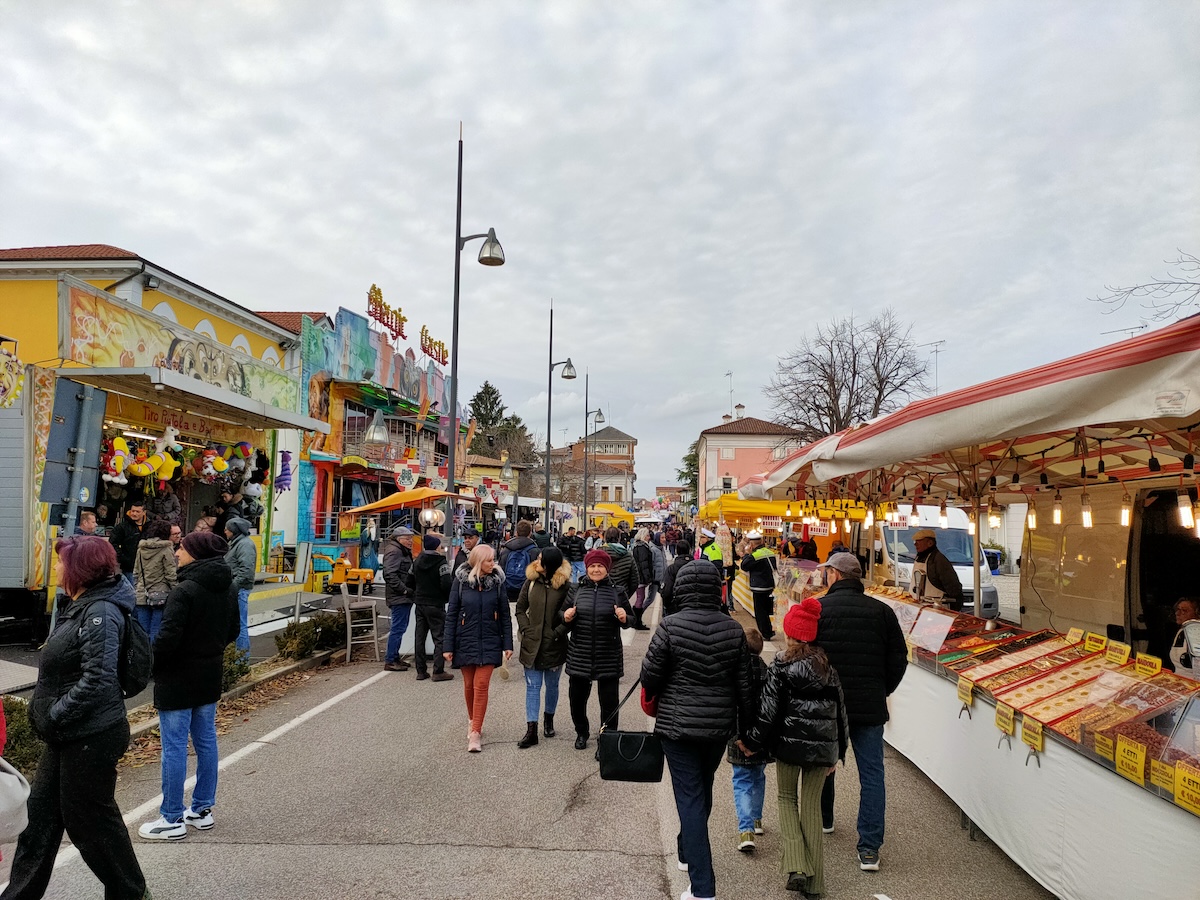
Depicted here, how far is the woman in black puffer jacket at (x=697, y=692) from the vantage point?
12.4 feet

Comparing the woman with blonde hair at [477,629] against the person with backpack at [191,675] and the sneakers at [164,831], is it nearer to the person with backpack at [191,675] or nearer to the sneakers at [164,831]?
the person with backpack at [191,675]

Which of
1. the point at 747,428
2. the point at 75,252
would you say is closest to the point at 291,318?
the point at 75,252

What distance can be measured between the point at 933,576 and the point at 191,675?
7.50 metres

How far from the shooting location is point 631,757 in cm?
402

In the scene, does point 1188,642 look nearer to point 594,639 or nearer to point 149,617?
point 594,639

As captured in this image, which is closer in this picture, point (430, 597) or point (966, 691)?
point (966, 691)

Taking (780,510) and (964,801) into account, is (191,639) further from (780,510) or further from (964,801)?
(780,510)

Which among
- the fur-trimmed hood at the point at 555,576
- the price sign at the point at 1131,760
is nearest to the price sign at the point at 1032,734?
the price sign at the point at 1131,760

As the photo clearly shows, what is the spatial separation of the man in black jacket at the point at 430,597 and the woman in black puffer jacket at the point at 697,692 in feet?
17.9

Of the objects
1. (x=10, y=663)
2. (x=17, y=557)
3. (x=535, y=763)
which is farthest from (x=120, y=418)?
(x=535, y=763)

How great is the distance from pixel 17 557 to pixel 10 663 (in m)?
2.34

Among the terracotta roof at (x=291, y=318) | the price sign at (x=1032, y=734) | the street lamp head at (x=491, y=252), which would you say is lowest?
the price sign at (x=1032, y=734)

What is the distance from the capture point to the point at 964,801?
4.77 meters

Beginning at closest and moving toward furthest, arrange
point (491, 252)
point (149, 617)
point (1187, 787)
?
A: point (1187, 787)
point (149, 617)
point (491, 252)
